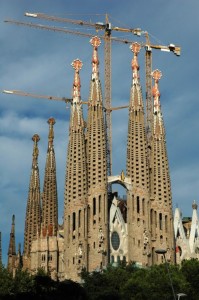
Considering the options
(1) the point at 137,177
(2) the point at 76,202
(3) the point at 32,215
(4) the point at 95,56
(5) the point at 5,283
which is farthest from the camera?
(3) the point at 32,215

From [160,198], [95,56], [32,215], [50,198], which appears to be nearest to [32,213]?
[32,215]

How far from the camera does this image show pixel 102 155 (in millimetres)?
89500

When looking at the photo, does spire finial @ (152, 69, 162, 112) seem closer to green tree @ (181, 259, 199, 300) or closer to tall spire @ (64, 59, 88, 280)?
tall spire @ (64, 59, 88, 280)

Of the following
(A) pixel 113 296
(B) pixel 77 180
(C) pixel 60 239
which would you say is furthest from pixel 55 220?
(A) pixel 113 296

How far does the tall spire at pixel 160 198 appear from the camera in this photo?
90125 millimetres

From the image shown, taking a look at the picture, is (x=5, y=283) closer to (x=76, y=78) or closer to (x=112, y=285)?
(x=112, y=285)

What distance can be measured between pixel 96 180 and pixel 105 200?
2.80 m

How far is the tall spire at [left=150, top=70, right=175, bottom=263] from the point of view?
90125mm

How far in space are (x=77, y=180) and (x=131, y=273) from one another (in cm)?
2055

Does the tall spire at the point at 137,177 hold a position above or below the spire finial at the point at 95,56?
below

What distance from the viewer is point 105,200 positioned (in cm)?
8806

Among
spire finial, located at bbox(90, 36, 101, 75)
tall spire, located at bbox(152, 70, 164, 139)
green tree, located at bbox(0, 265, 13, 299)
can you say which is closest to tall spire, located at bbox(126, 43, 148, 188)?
tall spire, located at bbox(152, 70, 164, 139)

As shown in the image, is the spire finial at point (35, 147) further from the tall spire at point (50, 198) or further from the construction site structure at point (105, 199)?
the construction site structure at point (105, 199)

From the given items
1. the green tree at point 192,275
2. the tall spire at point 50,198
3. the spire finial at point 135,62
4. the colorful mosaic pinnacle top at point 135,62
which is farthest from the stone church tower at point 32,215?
the green tree at point 192,275
